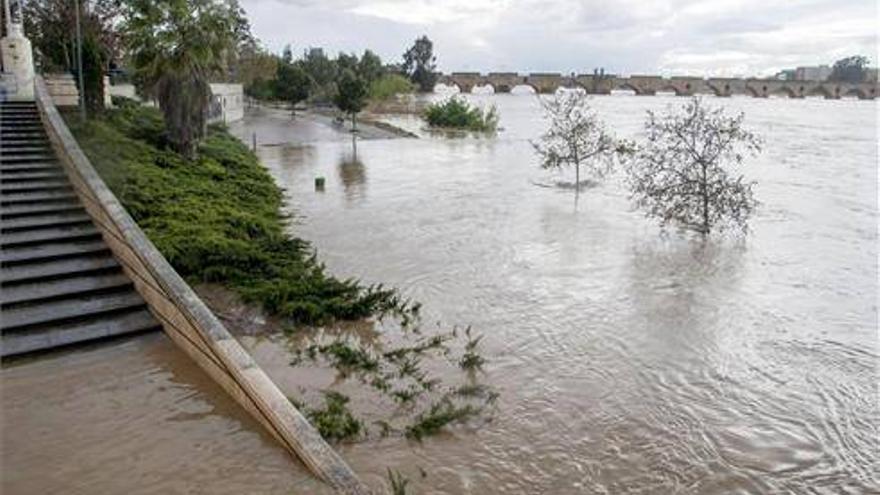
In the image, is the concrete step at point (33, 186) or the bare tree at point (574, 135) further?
the bare tree at point (574, 135)

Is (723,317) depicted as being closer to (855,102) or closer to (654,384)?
(654,384)

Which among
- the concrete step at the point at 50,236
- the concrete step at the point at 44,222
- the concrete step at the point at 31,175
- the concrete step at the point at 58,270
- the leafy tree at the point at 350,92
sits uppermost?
the leafy tree at the point at 350,92

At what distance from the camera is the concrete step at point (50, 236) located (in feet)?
30.9

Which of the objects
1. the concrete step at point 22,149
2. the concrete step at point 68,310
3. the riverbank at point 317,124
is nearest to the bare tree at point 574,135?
the riverbank at point 317,124

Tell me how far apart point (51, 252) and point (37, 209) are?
1602 millimetres

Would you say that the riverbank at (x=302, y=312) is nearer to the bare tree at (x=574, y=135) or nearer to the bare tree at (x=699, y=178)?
the bare tree at (x=699, y=178)

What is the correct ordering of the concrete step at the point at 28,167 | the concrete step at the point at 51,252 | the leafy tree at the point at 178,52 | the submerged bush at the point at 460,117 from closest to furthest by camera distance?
the concrete step at the point at 51,252 < the concrete step at the point at 28,167 < the leafy tree at the point at 178,52 < the submerged bush at the point at 460,117

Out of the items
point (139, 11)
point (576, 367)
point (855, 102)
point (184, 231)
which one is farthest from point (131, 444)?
point (855, 102)

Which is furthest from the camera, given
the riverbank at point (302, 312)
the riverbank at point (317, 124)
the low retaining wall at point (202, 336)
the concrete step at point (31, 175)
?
the riverbank at point (317, 124)

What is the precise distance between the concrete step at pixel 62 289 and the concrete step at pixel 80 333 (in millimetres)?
535

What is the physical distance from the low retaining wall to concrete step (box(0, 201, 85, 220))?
19cm

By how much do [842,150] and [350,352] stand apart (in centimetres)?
4284

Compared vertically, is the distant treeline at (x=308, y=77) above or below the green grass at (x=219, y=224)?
above

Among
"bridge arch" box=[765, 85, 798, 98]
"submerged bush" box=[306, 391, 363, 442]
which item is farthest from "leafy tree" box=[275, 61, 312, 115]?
"bridge arch" box=[765, 85, 798, 98]
